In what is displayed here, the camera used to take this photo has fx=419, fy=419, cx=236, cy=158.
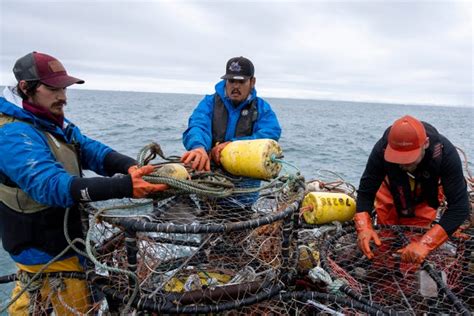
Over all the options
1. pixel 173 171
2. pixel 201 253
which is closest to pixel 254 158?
pixel 173 171

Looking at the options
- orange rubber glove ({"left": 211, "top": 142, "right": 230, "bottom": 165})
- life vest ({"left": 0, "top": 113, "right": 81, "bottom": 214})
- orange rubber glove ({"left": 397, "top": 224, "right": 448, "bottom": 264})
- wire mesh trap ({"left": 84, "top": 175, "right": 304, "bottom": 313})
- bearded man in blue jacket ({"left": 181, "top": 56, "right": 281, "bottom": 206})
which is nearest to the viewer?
wire mesh trap ({"left": 84, "top": 175, "right": 304, "bottom": 313})

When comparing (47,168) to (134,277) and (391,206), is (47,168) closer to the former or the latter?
(134,277)

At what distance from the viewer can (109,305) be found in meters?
2.51

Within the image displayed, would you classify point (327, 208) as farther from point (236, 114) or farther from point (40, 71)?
point (40, 71)

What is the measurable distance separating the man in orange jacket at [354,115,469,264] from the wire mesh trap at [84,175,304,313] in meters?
0.76

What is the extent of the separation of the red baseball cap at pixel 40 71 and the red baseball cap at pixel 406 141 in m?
2.23

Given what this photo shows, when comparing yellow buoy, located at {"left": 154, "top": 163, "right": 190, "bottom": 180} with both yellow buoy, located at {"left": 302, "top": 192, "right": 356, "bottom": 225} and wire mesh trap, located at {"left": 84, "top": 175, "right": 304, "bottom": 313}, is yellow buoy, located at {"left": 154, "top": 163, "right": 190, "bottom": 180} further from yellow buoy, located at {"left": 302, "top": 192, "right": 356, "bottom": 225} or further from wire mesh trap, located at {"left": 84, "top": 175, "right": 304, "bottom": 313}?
yellow buoy, located at {"left": 302, "top": 192, "right": 356, "bottom": 225}

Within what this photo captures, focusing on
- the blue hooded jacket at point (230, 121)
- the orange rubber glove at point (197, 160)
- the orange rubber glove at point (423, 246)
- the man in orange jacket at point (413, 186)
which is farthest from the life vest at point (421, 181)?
the orange rubber glove at point (197, 160)

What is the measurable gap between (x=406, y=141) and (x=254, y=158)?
1.11 m

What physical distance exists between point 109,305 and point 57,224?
1.91 feet

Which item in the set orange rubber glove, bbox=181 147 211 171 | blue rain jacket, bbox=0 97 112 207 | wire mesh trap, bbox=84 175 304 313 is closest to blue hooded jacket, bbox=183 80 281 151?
orange rubber glove, bbox=181 147 211 171

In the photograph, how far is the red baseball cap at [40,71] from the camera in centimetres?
246

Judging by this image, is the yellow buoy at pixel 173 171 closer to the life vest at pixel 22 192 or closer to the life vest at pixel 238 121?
the life vest at pixel 22 192

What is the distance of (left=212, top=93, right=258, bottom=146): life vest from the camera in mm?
3664
